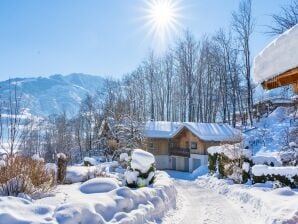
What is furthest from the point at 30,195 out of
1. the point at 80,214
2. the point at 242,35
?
the point at 242,35

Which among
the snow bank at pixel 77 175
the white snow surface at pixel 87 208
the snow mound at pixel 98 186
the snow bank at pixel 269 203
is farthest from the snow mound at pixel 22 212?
the snow bank at pixel 77 175

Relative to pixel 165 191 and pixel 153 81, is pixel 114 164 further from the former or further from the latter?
pixel 153 81

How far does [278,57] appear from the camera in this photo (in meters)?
5.45

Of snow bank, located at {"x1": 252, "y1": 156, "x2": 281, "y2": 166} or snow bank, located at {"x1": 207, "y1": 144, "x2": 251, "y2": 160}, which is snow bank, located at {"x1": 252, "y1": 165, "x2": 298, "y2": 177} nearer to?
snow bank, located at {"x1": 252, "y1": 156, "x2": 281, "y2": 166}

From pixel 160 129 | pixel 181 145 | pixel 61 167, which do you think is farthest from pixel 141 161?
pixel 160 129

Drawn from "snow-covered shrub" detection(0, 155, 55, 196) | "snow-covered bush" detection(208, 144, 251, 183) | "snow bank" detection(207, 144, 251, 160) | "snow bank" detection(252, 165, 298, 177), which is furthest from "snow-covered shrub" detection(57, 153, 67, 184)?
"snow bank" detection(207, 144, 251, 160)

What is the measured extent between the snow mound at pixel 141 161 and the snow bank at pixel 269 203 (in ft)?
13.1

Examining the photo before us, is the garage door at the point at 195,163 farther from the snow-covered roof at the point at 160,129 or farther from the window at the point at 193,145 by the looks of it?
the snow-covered roof at the point at 160,129

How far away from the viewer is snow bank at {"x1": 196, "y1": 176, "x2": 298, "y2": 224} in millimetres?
9679

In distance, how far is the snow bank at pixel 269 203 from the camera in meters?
9.68

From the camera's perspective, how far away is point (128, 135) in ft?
111

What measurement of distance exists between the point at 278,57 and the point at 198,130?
108 feet

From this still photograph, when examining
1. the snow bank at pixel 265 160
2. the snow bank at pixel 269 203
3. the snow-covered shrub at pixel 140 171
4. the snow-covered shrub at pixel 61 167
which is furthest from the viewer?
the snow bank at pixel 265 160

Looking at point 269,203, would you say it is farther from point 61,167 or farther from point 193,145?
point 193,145
